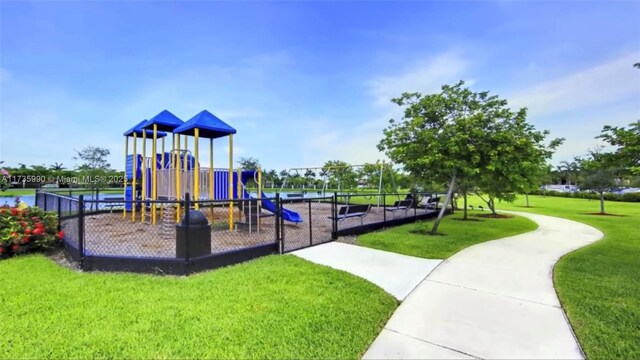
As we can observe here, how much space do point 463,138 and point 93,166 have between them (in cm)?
2141

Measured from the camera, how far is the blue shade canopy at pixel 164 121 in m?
9.59

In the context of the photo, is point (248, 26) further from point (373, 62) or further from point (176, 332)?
point (176, 332)

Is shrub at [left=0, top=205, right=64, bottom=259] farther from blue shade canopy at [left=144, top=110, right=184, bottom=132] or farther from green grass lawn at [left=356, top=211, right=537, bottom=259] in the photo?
green grass lawn at [left=356, top=211, right=537, bottom=259]

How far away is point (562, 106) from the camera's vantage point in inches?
450

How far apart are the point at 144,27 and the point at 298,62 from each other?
20.4 ft

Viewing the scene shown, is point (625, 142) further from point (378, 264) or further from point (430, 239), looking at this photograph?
point (378, 264)

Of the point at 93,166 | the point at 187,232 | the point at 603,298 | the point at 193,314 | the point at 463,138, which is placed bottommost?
the point at 603,298

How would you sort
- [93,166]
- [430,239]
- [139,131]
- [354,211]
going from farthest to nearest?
[93,166]
[139,131]
[354,211]
[430,239]

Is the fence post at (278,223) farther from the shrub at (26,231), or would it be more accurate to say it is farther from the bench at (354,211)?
the shrub at (26,231)

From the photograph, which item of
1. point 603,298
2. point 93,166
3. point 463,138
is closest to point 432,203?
point 463,138

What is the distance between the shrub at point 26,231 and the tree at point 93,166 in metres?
13.4

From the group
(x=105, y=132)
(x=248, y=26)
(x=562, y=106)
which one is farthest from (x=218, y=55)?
(x=105, y=132)

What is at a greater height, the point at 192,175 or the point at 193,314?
the point at 192,175

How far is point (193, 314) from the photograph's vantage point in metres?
3.34
